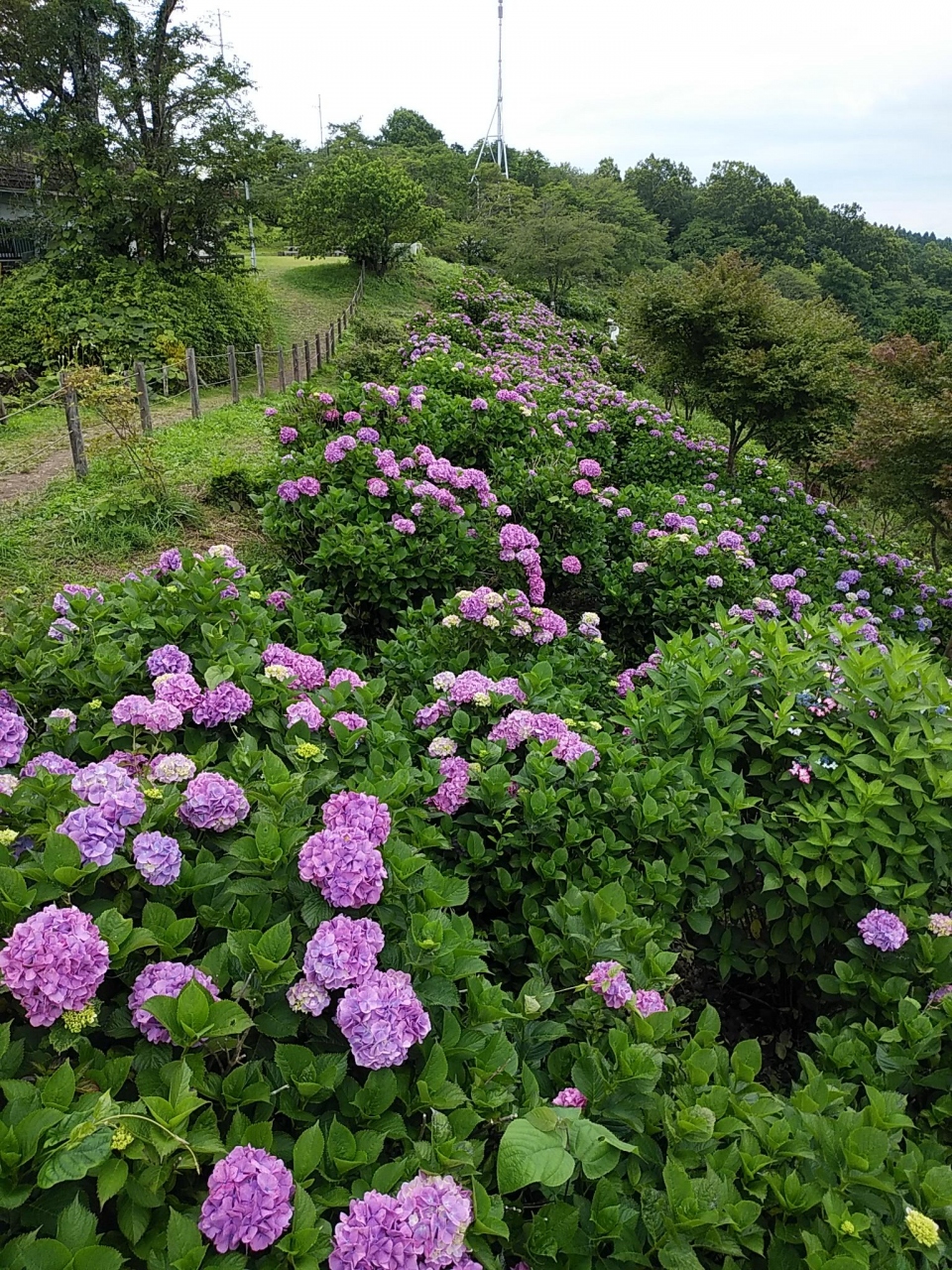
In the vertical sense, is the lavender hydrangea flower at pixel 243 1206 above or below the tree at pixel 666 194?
below

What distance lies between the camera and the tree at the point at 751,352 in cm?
948

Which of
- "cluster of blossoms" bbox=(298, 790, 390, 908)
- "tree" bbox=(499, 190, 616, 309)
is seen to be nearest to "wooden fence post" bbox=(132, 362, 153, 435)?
"cluster of blossoms" bbox=(298, 790, 390, 908)

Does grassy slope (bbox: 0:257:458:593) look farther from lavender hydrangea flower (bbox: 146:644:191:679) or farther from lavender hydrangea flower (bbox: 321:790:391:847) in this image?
lavender hydrangea flower (bbox: 321:790:391:847)

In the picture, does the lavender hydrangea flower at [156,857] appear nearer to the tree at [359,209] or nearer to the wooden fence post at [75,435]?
the wooden fence post at [75,435]

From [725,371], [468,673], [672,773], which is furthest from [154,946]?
[725,371]

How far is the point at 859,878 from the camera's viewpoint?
2422 millimetres

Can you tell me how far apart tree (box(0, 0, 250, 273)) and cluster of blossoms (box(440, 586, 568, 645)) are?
14.9m

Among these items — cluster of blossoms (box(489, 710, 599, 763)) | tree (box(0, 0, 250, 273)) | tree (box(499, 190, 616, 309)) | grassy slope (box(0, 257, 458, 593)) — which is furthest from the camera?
tree (box(499, 190, 616, 309))

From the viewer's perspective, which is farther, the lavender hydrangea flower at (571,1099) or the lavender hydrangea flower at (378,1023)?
the lavender hydrangea flower at (571,1099)

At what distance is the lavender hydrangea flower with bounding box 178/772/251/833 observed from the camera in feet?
5.27

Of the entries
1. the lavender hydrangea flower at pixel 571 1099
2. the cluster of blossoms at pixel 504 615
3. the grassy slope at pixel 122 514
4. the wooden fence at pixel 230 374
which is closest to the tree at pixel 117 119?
the wooden fence at pixel 230 374

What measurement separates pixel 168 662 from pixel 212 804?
728 mm

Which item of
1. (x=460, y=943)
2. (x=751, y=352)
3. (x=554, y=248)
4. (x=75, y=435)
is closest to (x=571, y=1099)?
(x=460, y=943)

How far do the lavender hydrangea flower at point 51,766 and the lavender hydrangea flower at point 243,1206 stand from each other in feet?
3.19
